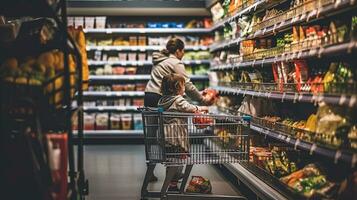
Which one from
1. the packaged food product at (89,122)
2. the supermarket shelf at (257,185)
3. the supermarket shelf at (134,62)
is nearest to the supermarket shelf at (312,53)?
the supermarket shelf at (257,185)

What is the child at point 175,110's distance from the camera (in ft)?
15.0

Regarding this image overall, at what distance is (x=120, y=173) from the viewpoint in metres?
6.59

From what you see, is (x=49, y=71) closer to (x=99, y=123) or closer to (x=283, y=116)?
(x=283, y=116)

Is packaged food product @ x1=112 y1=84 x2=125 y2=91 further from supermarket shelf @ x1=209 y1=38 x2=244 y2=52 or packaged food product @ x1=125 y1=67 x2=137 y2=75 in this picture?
supermarket shelf @ x1=209 y1=38 x2=244 y2=52

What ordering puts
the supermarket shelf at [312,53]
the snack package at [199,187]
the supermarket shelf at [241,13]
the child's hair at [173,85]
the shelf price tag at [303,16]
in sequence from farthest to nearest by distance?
the supermarket shelf at [241,13] → the snack package at [199,187] → the child's hair at [173,85] → the shelf price tag at [303,16] → the supermarket shelf at [312,53]

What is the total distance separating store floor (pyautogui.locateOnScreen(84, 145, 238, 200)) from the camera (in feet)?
17.8

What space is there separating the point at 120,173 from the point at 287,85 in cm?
285

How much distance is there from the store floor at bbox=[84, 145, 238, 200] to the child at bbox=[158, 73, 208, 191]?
919 mm

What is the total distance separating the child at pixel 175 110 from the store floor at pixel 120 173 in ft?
3.01

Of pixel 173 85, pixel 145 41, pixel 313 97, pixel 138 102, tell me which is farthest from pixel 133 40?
pixel 313 97

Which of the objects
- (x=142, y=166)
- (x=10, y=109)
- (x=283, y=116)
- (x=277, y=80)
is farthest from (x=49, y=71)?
(x=142, y=166)

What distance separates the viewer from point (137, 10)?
30.6 ft

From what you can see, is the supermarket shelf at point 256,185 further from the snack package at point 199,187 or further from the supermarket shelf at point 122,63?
the supermarket shelf at point 122,63

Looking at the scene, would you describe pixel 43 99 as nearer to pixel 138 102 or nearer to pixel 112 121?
pixel 112 121
